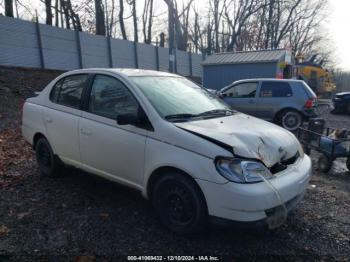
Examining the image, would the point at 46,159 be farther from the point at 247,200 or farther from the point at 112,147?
the point at 247,200

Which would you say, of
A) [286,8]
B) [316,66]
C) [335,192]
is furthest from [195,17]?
[335,192]

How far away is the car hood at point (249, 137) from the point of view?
125 inches

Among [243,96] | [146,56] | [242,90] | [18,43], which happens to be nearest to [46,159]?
[243,96]

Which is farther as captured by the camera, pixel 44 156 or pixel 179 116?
pixel 44 156

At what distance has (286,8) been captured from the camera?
4328 cm

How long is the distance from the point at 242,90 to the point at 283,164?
7824 mm

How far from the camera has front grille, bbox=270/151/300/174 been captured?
3295 millimetres

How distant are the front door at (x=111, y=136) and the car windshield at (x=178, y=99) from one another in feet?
0.80

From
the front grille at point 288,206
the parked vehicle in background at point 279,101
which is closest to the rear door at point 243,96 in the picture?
the parked vehicle in background at point 279,101

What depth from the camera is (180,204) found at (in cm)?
337

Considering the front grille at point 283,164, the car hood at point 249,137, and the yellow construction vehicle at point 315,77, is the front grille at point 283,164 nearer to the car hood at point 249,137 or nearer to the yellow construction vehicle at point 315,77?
the car hood at point 249,137

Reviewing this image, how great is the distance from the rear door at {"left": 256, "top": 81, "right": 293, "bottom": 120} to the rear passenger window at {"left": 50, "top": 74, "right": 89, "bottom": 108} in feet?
23.9

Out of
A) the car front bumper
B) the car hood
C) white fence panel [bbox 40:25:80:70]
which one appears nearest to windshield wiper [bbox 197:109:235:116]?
the car hood

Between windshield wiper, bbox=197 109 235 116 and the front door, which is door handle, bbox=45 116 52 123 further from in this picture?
windshield wiper, bbox=197 109 235 116
